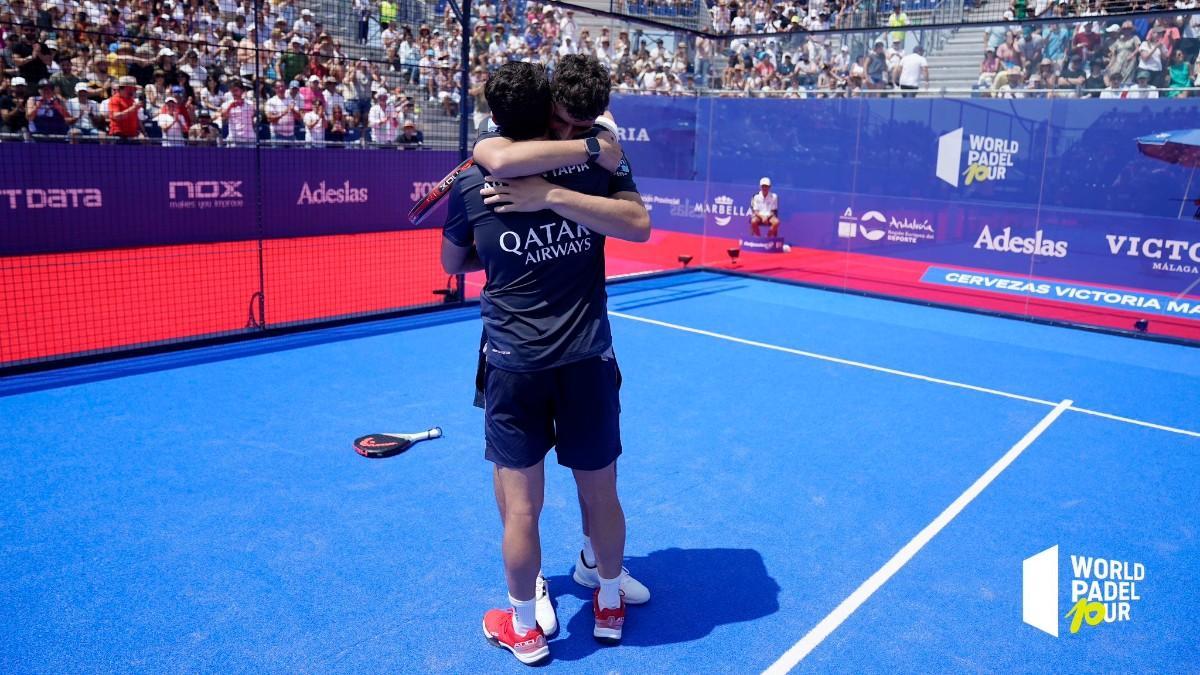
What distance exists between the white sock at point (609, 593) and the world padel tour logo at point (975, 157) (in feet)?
36.9

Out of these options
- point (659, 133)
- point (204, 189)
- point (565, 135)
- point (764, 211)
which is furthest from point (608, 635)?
point (659, 133)

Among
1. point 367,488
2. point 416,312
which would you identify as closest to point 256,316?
point 416,312

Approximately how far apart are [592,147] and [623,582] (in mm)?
2107

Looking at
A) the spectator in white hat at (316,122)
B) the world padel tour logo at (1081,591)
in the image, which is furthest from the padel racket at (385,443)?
the spectator in white hat at (316,122)

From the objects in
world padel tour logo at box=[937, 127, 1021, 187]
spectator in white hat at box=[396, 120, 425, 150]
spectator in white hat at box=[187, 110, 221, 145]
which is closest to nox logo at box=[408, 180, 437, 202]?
spectator in white hat at box=[396, 120, 425, 150]

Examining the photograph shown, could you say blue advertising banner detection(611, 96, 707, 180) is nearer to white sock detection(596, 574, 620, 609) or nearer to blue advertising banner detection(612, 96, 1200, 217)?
blue advertising banner detection(612, 96, 1200, 217)

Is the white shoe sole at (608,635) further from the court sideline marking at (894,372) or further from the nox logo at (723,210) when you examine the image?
the nox logo at (723,210)

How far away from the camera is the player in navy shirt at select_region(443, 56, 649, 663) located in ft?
10.6

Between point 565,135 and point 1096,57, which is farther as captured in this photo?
point 1096,57

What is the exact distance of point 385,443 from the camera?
6051 mm

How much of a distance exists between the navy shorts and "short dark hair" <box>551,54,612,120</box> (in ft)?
3.09

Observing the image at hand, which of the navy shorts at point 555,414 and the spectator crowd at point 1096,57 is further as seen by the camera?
the spectator crowd at point 1096,57

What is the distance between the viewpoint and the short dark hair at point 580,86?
322 cm

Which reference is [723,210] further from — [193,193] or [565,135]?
[565,135]
